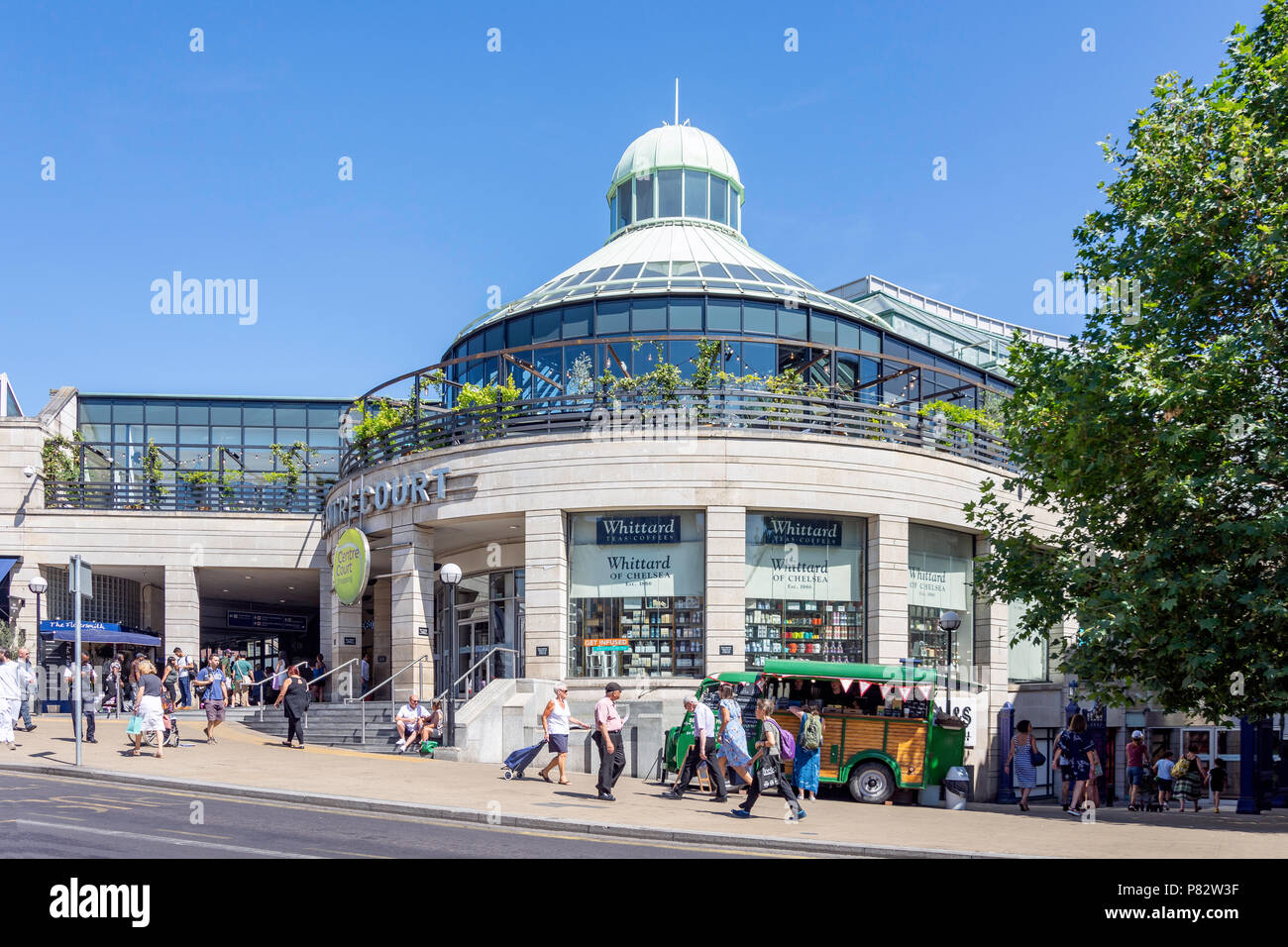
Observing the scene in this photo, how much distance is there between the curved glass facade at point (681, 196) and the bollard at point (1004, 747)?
24224 millimetres

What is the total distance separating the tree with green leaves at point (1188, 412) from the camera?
18.1 meters

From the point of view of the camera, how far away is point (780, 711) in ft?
68.2

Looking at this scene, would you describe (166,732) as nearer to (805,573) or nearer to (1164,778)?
(805,573)

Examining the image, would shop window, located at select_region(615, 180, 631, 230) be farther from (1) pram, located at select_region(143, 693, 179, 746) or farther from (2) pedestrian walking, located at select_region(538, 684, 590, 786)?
(2) pedestrian walking, located at select_region(538, 684, 590, 786)

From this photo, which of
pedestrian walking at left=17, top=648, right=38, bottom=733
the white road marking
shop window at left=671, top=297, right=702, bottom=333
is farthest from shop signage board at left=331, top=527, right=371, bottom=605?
the white road marking

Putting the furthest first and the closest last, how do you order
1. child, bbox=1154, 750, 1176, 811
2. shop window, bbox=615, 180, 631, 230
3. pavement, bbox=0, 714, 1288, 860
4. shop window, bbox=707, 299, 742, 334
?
shop window, bbox=615, 180, 631, 230 → shop window, bbox=707, 299, 742, 334 → child, bbox=1154, 750, 1176, 811 → pavement, bbox=0, 714, 1288, 860

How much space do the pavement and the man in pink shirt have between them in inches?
10.8

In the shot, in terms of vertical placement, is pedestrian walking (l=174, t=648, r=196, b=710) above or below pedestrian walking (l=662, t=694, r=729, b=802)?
below

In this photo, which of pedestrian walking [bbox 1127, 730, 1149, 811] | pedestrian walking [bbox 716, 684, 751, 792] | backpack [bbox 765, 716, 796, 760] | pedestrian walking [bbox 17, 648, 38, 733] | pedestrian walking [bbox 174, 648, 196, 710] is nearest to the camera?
pedestrian walking [bbox 716, 684, 751, 792]

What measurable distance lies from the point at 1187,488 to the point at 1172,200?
5590 millimetres

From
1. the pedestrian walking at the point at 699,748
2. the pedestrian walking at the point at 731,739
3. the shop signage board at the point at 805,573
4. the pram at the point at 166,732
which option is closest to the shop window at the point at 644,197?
the shop signage board at the point at 805,573

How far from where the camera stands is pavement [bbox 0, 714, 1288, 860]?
45.7 ft
